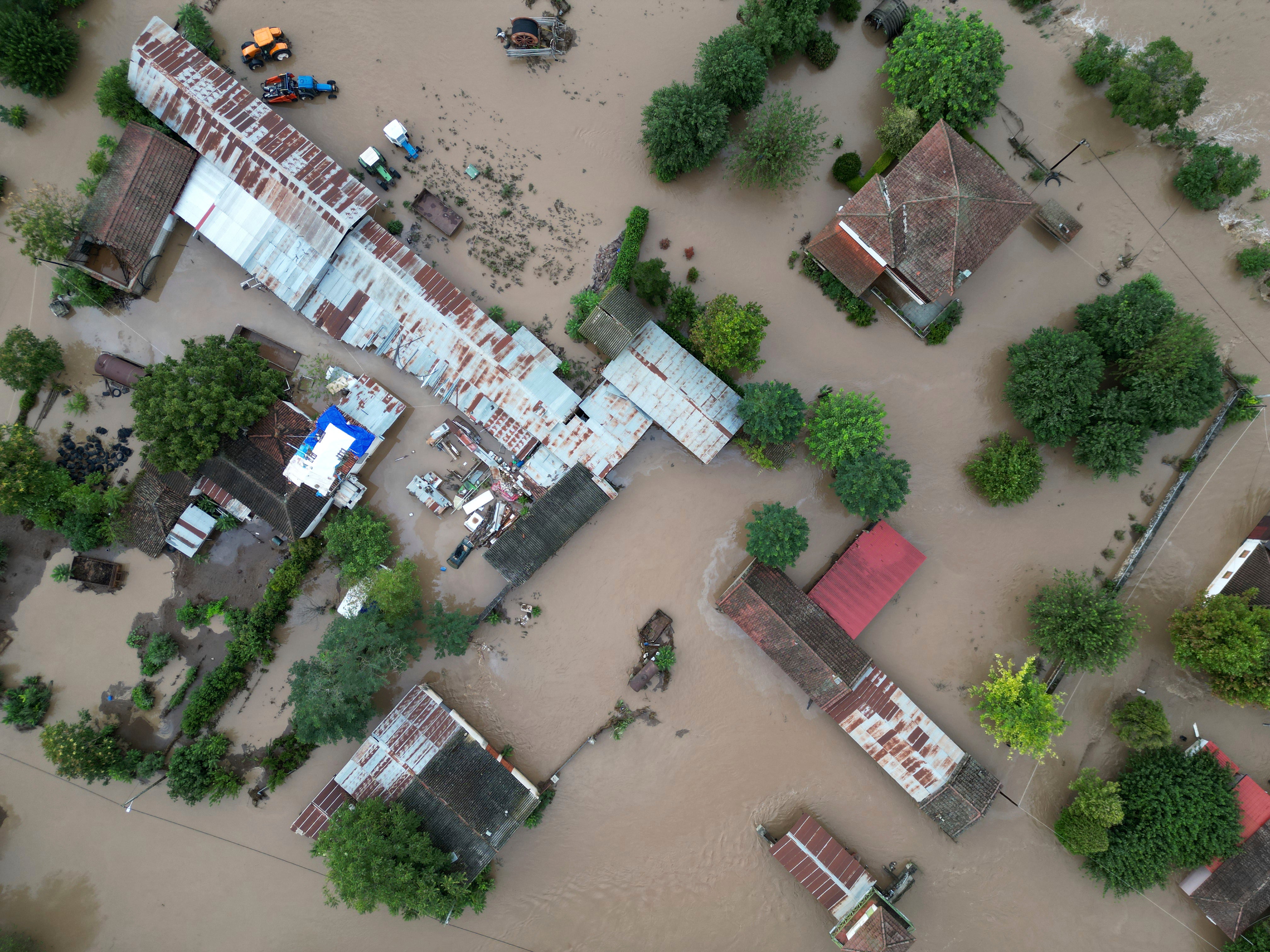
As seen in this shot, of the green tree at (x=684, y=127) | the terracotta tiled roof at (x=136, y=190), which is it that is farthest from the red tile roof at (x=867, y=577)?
the terracotta tiled roof at (x=136, y=190)

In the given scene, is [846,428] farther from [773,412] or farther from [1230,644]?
[1230,644]

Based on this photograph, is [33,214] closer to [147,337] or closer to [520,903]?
[147,337]

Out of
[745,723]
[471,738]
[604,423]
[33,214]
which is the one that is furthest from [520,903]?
[33,214]

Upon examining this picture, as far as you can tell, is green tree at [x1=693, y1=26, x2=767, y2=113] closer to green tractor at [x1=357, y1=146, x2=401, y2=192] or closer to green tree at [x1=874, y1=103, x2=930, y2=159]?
green tree at [x1=874, y1=103, x2=930, y2=159]

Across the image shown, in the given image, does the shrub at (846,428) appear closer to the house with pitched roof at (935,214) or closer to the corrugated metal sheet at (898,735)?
the house with pitched roof at (935,214)

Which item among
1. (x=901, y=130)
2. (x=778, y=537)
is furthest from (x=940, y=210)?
(x=778, y=537)

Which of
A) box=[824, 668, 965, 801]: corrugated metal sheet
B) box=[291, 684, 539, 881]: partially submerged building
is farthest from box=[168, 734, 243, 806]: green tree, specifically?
box=[824, 668, 965, 801]: corrugated metal sheet
